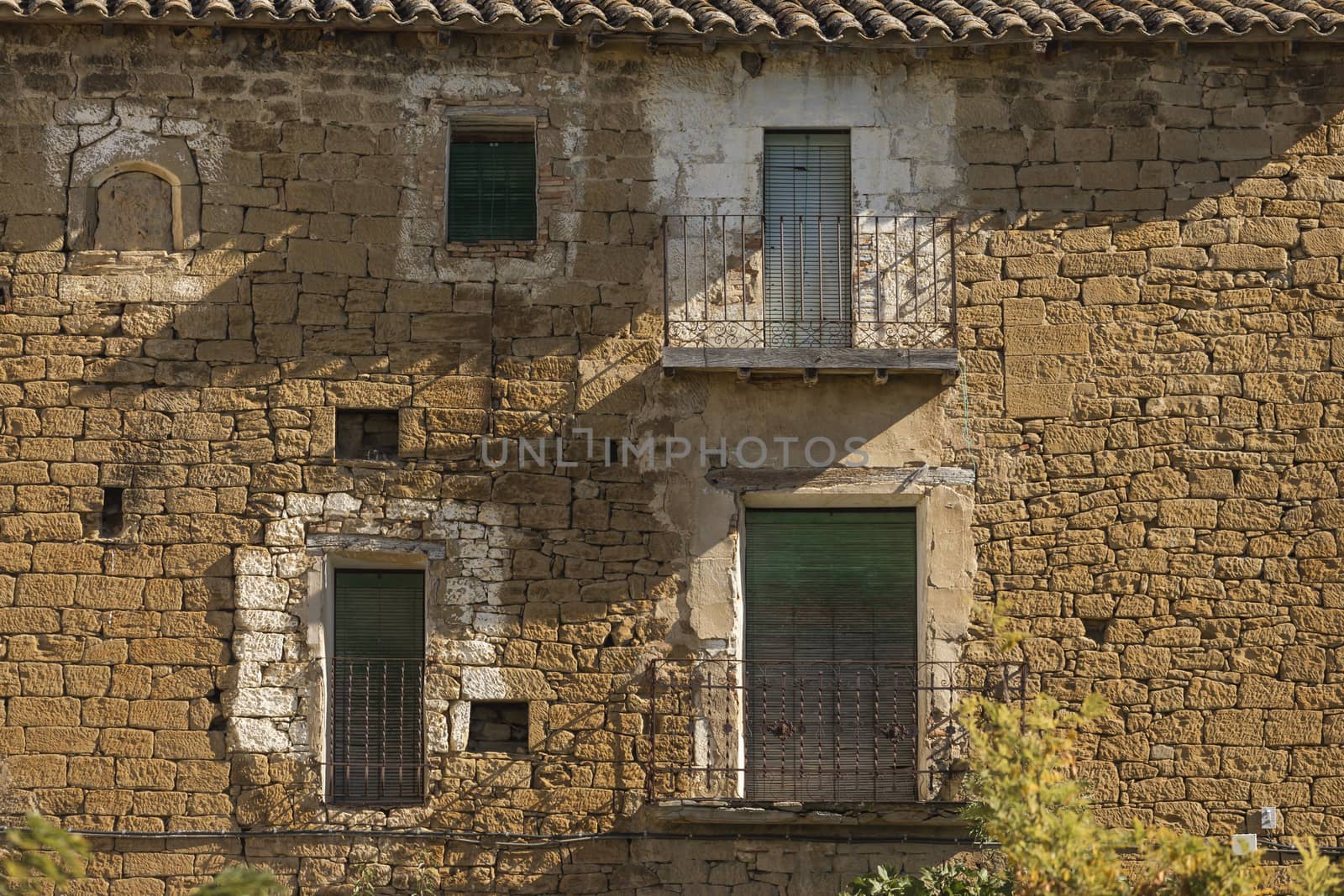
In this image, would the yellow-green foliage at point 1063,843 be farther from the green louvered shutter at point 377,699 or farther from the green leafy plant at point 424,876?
the green louvered shutter at point 377,699

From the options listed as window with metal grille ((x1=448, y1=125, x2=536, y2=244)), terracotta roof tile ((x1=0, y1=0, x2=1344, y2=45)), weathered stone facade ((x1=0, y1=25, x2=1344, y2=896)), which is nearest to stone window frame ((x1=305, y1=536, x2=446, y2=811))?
weathered stone facade ((x1=0, y1=25, x2=1344, y2=896))

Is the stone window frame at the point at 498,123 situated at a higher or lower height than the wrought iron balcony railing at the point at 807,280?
higher

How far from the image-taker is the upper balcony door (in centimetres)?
983

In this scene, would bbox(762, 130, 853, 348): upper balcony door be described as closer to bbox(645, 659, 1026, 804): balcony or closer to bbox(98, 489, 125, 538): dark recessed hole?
bbox(645, 659, 1026, 804): balcony

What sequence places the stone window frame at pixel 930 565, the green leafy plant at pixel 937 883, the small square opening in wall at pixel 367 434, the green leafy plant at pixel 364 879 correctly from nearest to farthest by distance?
the green leafy plant at pixel 937 883
the green leafy plant at pixel 364 879
the stone window frame at pixel 930 565
the small square opening in wall at pixel 367 434

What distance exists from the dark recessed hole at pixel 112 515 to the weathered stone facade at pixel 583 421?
0.06 m

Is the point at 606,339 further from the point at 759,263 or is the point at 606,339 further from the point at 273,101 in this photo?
the point at 273,101

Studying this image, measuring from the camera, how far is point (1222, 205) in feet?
32.3

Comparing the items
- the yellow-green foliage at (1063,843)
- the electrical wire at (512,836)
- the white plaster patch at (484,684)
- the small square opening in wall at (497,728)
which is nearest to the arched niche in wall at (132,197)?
the white plaster patch at (484,684)

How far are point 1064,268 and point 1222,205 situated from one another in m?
0.94

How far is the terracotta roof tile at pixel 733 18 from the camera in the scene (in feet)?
31.2

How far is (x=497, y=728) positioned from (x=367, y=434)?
174cm

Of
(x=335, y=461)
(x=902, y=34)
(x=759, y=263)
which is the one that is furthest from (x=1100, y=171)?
(x=335, y=461)

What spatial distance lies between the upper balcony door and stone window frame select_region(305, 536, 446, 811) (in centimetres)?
225
